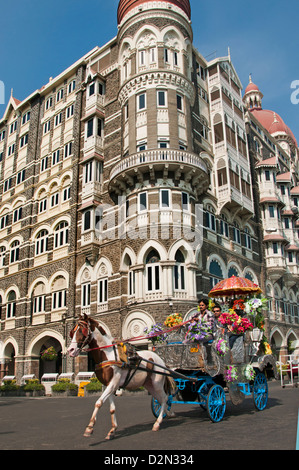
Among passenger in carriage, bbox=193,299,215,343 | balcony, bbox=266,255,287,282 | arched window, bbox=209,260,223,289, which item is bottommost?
passenger in carriage, bbox=193,299,215,343

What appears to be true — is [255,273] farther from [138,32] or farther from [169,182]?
[138,32]

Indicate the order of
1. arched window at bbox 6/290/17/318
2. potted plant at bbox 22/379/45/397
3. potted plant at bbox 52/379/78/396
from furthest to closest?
1. arched window at bbox 6/290/17/318
2. potted plant at bbox 22/379/45/397
3. potted plant at bbox 52/379/78/396

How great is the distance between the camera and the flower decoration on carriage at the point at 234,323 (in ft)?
33.3

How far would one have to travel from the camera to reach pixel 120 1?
32.3 metres

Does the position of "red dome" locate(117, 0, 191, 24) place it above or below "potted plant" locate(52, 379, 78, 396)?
above

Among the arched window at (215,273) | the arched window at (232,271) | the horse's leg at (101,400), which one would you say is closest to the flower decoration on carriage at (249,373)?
the horse's leg at (101,400)

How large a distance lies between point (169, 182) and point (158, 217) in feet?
8.88

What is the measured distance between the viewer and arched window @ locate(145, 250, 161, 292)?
24.5 meters

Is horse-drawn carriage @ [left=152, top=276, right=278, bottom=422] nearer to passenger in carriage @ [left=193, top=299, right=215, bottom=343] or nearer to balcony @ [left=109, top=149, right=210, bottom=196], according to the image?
passenger in carriage @ [left=193, top=299, right=215, bottom=343]

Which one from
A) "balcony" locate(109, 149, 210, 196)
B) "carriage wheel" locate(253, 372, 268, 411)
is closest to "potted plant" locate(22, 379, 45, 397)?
"balcony" locate(109, 149, 210, 196)

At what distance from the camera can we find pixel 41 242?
34406mm

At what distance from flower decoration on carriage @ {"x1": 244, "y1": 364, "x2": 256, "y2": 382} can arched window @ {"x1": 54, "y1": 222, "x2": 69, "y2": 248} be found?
23714mm

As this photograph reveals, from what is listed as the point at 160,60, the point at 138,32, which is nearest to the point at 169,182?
the point at 160,60

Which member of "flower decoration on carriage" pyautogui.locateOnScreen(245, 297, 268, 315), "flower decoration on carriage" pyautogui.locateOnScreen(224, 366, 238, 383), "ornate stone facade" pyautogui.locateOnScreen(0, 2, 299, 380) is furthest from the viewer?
"ornate stone facade" pyautogui.locateOnScreen(0, 2, 299, 380)
